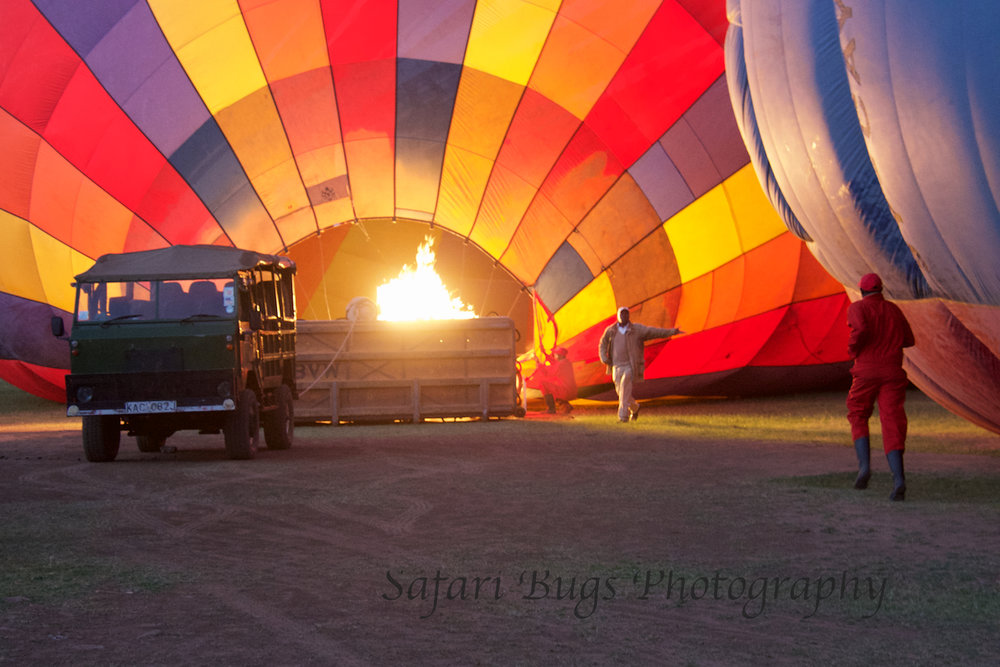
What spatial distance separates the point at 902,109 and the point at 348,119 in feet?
32.6

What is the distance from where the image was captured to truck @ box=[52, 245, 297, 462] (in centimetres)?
1084

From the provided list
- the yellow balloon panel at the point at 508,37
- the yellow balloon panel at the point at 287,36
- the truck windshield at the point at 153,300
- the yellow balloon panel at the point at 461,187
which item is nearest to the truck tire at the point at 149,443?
the truck windshield at the point at 153,300

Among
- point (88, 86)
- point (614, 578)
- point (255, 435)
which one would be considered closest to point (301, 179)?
point (88, 86)

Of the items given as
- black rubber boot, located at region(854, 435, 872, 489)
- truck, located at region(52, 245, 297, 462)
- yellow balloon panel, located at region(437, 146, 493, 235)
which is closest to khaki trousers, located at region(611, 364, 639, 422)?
yellow balloon panel, located at region(437, 146, 493, 235)

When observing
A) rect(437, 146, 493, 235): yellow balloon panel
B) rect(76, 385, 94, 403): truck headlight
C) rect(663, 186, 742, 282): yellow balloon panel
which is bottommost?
rect(76, 385, 94, 403): truck headlight

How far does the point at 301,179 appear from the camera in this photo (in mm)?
16250

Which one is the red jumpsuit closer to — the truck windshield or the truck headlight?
the truck windshield

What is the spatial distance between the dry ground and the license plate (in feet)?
2.42

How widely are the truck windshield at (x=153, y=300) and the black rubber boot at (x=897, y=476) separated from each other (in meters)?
6.27

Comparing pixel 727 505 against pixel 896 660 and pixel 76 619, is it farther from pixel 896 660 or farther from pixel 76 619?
pixel 76 619

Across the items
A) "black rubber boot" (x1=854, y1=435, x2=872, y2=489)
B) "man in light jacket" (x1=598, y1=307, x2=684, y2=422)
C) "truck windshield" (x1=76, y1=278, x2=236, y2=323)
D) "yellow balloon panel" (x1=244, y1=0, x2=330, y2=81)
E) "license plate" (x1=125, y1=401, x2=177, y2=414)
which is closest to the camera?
"black rubber boot" (x1=854, y1=435, x2=872, y2=489)

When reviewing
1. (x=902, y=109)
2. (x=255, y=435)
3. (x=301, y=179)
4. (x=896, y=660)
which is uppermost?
(x=301, y=179)

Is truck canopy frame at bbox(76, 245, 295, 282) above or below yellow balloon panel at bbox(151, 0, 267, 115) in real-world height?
below

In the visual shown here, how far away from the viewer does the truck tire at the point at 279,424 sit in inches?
474
